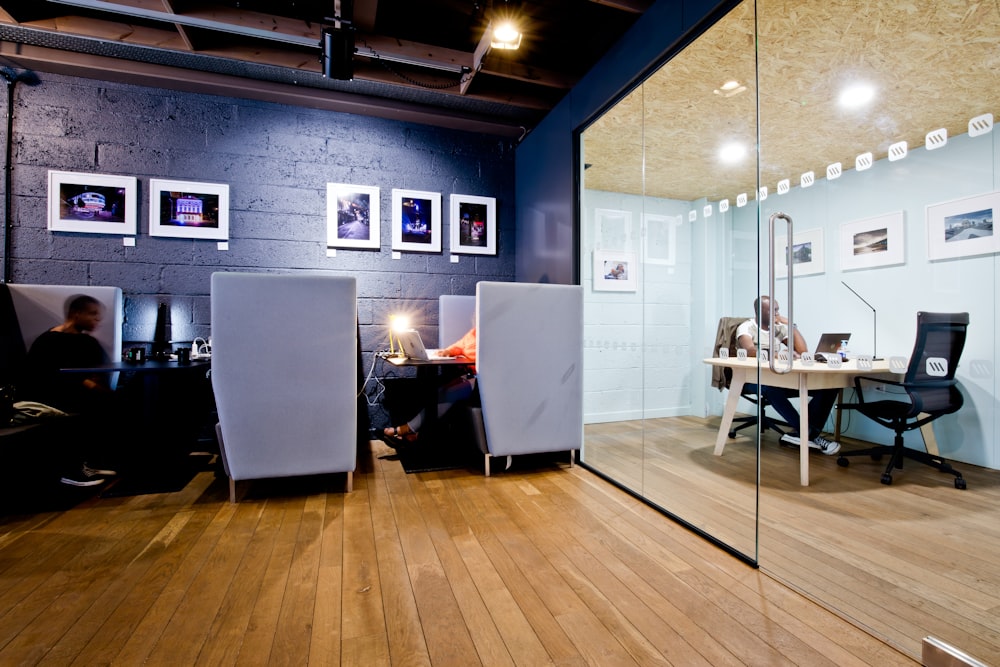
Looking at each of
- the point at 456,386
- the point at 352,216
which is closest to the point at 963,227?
the point at 456,386

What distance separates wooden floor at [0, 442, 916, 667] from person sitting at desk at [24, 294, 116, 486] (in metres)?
0.46

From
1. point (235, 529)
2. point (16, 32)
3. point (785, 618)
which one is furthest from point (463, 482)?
point (16, 32)

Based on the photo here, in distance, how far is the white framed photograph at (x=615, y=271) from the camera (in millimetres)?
3186

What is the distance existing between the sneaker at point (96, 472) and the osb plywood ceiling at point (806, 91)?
3.77 meters

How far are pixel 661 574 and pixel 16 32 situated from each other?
5182 mm

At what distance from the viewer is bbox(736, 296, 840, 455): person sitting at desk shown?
210 cm

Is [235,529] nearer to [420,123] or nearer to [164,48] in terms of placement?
[164,48]

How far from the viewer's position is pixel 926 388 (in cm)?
172

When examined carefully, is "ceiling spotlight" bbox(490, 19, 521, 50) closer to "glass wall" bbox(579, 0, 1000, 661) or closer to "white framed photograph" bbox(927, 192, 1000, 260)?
"glass wall" bbox(579, 0, 1000, 661)

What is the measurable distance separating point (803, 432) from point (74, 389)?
4.47 meters

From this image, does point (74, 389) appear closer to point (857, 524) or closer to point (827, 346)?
point (827, 346)

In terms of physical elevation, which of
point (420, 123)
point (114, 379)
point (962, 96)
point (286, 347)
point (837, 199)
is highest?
point (420, 123)

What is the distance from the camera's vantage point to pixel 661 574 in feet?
5.82

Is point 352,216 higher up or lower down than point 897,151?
higher up
